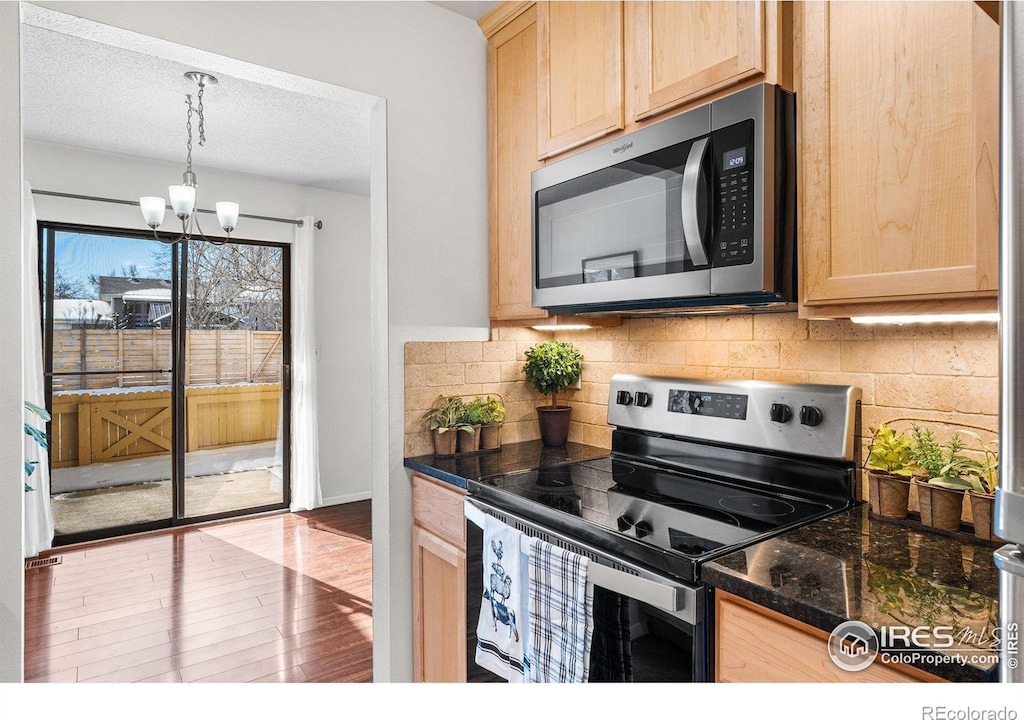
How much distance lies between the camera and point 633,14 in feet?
5.29

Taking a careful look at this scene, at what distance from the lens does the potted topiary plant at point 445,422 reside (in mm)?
2068

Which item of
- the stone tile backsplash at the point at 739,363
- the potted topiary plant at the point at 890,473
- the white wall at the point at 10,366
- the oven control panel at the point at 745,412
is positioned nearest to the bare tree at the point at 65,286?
the white wall at the point at 10,366

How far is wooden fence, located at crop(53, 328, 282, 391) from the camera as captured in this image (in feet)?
13.1

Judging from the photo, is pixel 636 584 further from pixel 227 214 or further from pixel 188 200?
pixel 227 214

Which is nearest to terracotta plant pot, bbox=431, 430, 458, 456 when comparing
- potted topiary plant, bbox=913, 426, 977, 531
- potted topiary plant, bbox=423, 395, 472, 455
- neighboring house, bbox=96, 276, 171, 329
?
potted topiary plant, bbox=423, 395, 472, 455

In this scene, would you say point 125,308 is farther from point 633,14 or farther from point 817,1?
point 817,1

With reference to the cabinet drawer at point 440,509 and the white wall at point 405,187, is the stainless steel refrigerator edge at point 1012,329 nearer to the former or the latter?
the cabinet drawer at point 440,509

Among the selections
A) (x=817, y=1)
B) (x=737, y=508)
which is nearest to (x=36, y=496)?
(x=737, y=508)

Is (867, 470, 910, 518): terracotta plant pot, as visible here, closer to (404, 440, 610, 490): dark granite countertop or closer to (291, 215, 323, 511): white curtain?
(404, 440, 610, 490): dark granite countertop

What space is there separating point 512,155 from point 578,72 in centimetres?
40

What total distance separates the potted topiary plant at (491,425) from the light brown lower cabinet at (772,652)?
1.17 m

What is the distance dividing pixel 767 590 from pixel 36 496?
14.4ft

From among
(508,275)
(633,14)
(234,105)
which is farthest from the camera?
(234,105)

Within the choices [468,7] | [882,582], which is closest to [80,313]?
[468,7]
